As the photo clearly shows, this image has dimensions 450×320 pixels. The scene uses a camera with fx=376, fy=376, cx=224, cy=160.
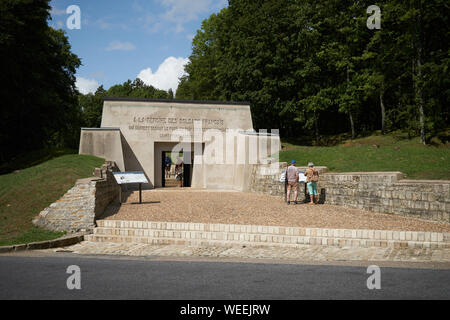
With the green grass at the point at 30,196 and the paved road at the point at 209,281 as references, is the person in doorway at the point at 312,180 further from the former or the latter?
the green grass at the point at 30,196

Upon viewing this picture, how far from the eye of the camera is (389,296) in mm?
4734

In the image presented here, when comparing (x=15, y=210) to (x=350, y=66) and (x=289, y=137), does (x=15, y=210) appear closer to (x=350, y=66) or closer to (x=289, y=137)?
(x=350, y=66)

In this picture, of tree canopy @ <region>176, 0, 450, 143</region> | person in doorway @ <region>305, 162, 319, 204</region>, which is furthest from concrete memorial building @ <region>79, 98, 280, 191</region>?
tree canopy @ <region>176, 0, 450, 143</region>

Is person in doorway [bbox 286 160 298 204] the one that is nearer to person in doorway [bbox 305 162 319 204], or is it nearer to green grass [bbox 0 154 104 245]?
person in doorway [bbox 305 162 319 204]

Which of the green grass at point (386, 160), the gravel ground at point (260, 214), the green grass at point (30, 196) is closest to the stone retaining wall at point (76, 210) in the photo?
the green grass at point (30, 196)

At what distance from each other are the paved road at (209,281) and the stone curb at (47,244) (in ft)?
6.24

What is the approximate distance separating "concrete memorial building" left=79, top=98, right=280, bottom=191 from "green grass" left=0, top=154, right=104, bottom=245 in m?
5.44

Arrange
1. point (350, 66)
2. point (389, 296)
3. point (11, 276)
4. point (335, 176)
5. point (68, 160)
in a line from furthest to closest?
point (350, 66), point (68, 160), point (335, 176), point (11, 276), point (389, 296)

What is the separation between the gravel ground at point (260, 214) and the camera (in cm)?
1002

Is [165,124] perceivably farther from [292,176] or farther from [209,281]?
[209,281]

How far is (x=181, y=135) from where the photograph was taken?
22844mm

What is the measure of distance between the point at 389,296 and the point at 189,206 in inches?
373

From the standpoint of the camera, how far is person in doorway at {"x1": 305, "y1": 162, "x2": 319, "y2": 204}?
13.7 metres

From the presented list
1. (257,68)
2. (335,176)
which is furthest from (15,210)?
(257,68)
